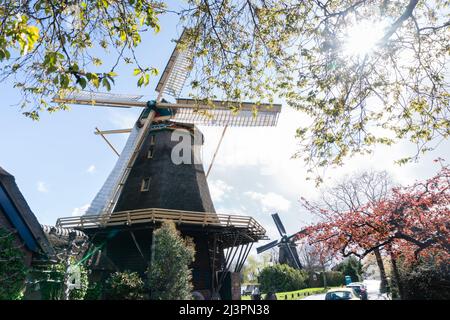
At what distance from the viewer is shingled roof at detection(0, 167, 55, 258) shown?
36.9 ft

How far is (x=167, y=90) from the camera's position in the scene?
24562mm

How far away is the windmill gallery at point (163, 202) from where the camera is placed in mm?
16906

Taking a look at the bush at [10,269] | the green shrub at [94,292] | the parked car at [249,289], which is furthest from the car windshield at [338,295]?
the parked car at [249,289]

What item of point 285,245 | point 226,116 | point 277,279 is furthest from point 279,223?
point 226,116

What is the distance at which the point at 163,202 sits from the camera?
1864 cm

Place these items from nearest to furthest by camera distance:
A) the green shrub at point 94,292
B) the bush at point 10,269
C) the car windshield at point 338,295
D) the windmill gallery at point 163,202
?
the bush at point 10,269
the car windshield at point 338,295
the green shrub at point 94,292
the windmill gallery at point 163,202

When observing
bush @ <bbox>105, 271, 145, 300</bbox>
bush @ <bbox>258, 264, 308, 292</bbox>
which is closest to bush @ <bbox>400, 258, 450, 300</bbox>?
bush @ <bbox>105, 271, 145, 300</bbox>

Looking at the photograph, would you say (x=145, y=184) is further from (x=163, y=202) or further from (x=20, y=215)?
(x=20, y=215)

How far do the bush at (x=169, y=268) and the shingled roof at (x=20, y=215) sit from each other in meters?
4.62

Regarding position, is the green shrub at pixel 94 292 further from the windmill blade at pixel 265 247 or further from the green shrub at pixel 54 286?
the windmill blade at pixel 265 247

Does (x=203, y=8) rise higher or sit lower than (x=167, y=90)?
lower
